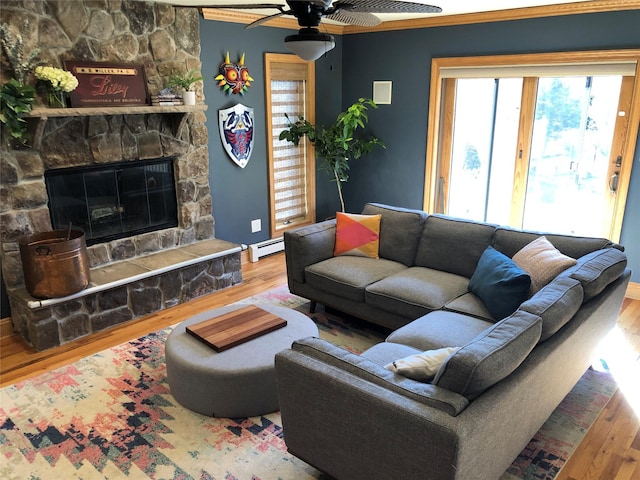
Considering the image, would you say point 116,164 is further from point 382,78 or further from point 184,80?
point 382,78

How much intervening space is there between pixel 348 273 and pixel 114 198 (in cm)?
204

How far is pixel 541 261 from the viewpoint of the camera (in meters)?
3.00

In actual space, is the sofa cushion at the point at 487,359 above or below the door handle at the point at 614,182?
below

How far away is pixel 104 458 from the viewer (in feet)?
8.15

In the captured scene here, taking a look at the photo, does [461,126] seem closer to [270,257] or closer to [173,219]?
[270,257]

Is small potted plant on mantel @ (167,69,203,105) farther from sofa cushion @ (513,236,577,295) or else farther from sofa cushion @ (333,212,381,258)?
sofa cushion @ (513,236,577,295)

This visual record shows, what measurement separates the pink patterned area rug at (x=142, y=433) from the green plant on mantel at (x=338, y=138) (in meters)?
2.80

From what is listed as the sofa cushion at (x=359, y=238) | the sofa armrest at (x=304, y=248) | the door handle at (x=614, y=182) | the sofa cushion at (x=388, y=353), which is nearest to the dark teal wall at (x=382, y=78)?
the door handle at (x=614, y=182)

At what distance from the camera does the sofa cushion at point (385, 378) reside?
177 centimetres

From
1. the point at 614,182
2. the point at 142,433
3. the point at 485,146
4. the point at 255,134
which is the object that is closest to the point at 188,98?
the point at 255,134

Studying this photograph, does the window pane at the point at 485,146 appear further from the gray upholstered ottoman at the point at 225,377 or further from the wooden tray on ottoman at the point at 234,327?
the gray upholstered ottoman at the point at 225,377

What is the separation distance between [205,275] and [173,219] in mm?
625

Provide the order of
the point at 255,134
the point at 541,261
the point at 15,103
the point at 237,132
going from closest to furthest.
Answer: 1. the point at 541,261
2. the point at 15,103
3. the point at 237,132
4. the point at 255,134

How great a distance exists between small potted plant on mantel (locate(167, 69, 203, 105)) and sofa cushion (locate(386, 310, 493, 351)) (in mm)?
2633
